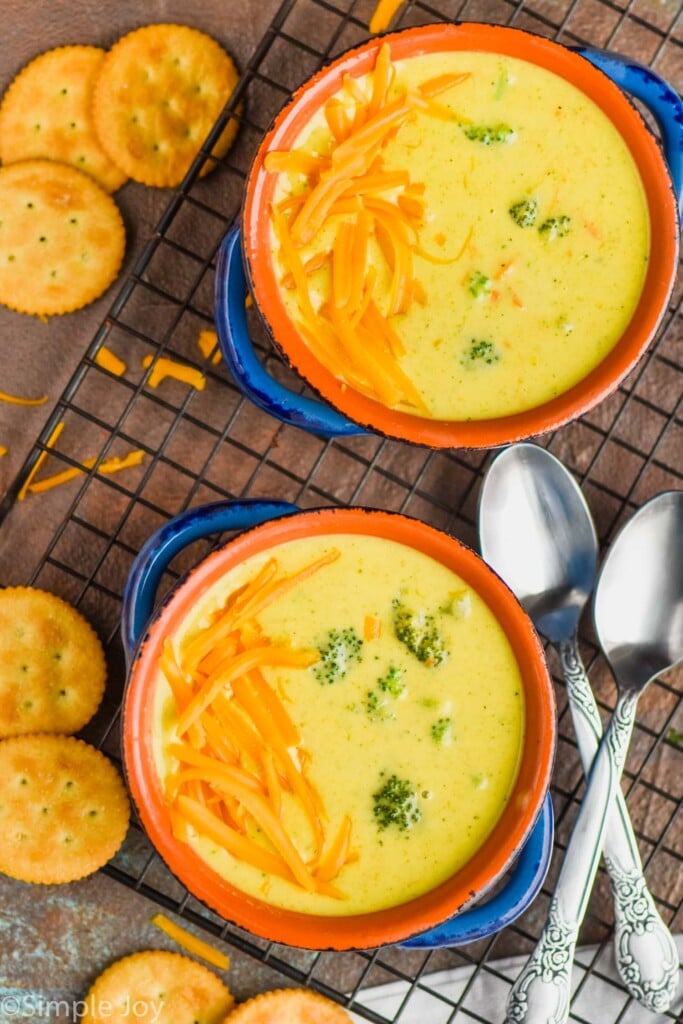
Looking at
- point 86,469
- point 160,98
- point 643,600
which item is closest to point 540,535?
point 643,600

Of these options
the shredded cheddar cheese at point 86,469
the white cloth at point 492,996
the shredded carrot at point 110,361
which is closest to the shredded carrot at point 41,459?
the shredded cheddar cheese at point 86,469

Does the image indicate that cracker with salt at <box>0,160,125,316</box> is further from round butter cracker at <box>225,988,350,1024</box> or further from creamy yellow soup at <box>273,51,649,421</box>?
round butter cracker at <box>225,988,350,1024</box>

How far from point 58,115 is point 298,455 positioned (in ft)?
2.56

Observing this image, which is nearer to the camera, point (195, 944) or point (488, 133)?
point (488, 133)

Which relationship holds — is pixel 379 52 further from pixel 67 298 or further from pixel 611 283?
pixel 67 298

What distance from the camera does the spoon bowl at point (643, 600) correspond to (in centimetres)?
184

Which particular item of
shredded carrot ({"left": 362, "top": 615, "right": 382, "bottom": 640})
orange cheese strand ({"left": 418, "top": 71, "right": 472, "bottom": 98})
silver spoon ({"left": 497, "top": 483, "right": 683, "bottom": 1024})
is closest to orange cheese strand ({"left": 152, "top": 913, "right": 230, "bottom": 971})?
silver spoon ({"left": 497, "top": 483, "right": 683, "bottom": 1024})

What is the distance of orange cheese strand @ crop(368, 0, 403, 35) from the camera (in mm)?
1879

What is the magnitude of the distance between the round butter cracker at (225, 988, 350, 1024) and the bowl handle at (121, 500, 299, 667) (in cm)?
70

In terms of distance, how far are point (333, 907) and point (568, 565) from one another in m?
0.71

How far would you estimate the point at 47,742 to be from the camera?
1.86 metres

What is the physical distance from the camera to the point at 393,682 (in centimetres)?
148

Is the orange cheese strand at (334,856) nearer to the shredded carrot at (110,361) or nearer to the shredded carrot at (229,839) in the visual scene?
the shredded carrot at (229,839)

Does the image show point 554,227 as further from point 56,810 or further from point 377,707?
point 56,810
